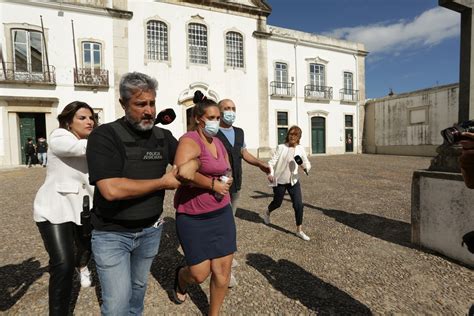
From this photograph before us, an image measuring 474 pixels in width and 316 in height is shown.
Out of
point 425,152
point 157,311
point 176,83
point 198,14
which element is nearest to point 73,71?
point 176,83

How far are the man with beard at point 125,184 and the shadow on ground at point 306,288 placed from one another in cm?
161

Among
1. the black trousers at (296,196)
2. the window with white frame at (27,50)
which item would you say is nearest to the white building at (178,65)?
the window with white frame at (27,50)

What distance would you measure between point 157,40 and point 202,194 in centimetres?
1711

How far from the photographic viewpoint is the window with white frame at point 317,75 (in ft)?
72.4

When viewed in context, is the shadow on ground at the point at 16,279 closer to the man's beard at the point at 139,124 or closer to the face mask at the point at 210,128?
the man's beard at the point at 139,124

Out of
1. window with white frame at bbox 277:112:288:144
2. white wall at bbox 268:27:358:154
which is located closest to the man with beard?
white wall at bbox 268:27:358:154

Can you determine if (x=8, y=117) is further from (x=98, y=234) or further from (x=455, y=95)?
(x=455, y=95)

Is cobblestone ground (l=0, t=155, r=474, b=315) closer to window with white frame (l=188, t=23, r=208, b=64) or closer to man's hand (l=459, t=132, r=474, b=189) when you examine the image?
man's hand (l=459, t=132, r=474, b=189)

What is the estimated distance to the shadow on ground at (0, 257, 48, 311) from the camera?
2.66 metres

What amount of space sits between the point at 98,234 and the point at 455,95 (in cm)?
2167

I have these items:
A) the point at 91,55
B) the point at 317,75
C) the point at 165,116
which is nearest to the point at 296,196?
the point at 165,116

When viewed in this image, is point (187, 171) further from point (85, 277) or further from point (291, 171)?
point (291, 171)

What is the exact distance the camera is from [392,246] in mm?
3752

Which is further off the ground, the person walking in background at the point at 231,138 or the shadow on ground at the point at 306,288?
the person walking in background at the point at 231,138
